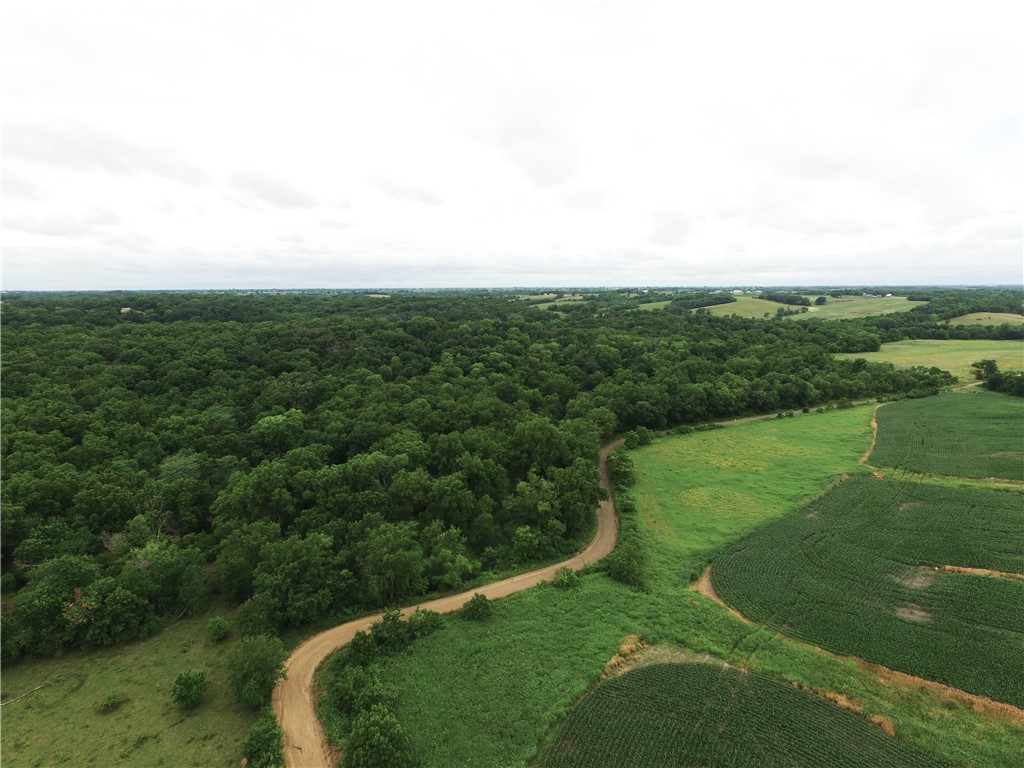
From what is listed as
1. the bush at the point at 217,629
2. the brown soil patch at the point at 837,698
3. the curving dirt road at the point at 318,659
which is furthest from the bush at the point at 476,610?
the brown soil patch at the point at 837,698

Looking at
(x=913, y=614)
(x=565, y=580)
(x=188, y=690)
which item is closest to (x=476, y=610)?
(x=565, y=580)

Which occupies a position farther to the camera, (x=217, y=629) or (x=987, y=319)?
(x=987, y=319)

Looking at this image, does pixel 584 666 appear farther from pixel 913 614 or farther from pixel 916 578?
pixel 916 578

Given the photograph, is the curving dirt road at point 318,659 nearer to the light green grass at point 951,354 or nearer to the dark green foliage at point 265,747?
the dark green foliage at point 265,747

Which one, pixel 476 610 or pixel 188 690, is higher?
pixel 476 610

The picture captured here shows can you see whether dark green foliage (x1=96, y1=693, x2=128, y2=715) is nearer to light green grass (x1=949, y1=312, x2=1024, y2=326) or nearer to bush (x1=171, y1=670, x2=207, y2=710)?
bush (x1=171, y1=670, x2=207, y2=710)

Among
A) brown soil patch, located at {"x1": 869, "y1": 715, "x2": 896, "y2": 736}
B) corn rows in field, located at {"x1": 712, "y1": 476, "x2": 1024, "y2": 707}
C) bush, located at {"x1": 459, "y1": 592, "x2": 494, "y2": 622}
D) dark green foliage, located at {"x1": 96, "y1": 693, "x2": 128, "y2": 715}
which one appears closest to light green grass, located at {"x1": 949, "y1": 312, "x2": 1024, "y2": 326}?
corn rows in field, located at {"x1": 712, "y1": 476, "x2": 1024, "y2": 707}
